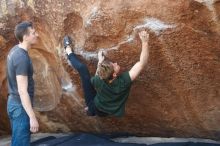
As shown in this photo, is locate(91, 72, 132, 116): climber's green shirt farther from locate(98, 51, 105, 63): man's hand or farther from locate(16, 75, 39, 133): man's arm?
locate(16, 75, 39, 133): man's arm

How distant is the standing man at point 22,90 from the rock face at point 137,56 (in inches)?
21.8

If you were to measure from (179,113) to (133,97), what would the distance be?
20.6 inches

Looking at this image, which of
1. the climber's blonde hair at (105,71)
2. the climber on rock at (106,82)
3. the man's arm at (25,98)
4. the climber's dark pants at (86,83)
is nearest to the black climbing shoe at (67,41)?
the climber on rock at (106,82)

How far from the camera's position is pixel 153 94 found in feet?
16.4

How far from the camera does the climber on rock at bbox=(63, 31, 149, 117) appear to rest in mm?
4582

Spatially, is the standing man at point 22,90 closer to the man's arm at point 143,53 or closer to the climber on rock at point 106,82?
the climber on rock at point 106,82

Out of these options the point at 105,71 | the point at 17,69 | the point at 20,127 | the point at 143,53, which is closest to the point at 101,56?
the point at 105,71

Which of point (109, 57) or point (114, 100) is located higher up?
point (109, 57)

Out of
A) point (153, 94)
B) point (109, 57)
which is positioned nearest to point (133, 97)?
point (153, 94)

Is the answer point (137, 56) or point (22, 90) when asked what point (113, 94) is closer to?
point (137, 56)

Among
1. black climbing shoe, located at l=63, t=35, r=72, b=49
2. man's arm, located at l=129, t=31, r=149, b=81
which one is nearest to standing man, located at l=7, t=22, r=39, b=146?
black climbing shoe, located at l=63, t=35, r=72, b=49

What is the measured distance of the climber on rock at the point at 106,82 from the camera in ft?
15.0

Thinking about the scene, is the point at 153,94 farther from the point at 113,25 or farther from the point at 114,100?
the point at 113,25

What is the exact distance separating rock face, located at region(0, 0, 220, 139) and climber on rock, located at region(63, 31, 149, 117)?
4.2 inches
